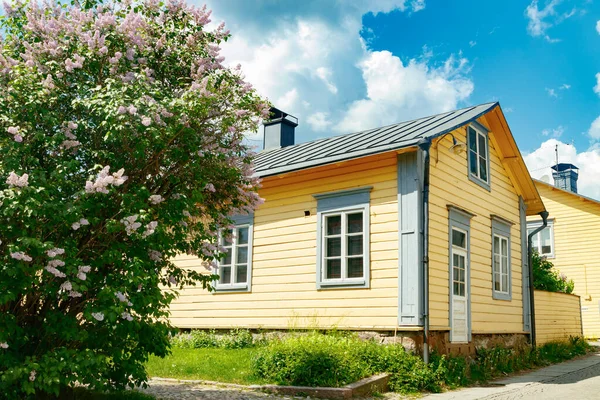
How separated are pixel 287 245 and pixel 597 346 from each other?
14.0 metres

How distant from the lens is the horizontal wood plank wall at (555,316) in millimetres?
18125

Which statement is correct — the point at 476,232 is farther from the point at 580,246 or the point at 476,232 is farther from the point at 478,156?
the point at 580,246

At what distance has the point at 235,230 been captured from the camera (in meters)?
15.7

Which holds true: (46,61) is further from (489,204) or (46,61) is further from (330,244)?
(489,204)

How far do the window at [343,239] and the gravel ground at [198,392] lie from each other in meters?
3.40

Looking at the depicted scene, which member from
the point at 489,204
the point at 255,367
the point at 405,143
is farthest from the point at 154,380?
the point at 489,204

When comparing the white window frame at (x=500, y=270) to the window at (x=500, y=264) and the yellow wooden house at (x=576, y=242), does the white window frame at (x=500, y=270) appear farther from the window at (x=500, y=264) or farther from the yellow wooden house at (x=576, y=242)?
the yellow wooden house at (x=576, y=242)

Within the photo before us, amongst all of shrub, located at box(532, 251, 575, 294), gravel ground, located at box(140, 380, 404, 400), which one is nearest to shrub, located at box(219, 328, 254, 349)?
gravel ground, located at box(140, 380, 404, 400)

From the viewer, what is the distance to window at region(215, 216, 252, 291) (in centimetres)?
1514

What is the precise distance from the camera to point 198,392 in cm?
925

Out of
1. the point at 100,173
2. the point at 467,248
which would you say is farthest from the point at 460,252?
the point at 100,173

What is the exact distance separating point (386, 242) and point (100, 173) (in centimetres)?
728

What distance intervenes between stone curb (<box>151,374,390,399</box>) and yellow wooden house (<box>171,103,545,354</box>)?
1.87 meters

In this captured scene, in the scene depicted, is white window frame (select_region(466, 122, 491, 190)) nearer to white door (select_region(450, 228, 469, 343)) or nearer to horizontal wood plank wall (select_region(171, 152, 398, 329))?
white door (select_region(450, 228, 469, 343))
